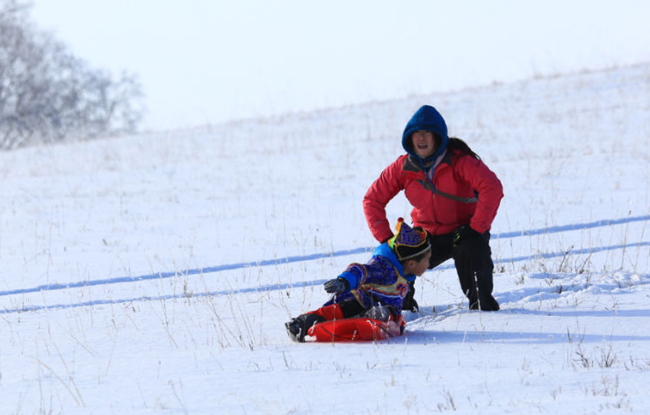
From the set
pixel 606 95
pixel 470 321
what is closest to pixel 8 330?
pixel 470 321

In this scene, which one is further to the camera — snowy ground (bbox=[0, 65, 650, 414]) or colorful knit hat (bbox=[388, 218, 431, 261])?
colorful knit hat (bbox=[388, 218, 431, 261])

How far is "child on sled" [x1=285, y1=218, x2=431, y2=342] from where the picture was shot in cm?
444

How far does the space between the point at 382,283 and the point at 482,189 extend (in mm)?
890

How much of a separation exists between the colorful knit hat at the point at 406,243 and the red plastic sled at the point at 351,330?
0.52 metres

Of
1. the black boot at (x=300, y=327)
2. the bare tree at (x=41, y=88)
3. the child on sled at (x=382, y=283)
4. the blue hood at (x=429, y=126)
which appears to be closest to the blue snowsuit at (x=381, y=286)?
the child on sled at (x=382, y=283)

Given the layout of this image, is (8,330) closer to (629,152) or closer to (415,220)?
(415,220)

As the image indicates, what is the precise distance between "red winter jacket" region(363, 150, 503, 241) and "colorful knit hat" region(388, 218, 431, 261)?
0.32 m

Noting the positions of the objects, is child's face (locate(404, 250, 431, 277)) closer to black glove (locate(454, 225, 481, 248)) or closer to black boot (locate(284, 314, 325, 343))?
black glove (locate(454, 225, 481, 248))

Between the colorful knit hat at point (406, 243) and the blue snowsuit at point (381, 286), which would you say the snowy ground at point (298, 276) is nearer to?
the blue snowsuit at point (381, 286)

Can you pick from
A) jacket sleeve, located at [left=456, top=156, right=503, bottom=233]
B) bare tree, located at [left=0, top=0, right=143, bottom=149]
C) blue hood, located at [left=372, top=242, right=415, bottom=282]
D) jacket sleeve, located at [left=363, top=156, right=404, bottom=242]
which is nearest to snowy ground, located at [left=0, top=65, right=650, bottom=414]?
blue hood, located at [left=372, top=242, right=415, bottom=282]

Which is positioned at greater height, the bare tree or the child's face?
the bare tree

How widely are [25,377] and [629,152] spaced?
11.0m

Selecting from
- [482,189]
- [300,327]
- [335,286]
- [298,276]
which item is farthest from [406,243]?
[298,276]

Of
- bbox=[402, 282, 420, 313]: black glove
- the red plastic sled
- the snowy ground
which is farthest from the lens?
bbox=[402, 282, 420, 313]: black glove
